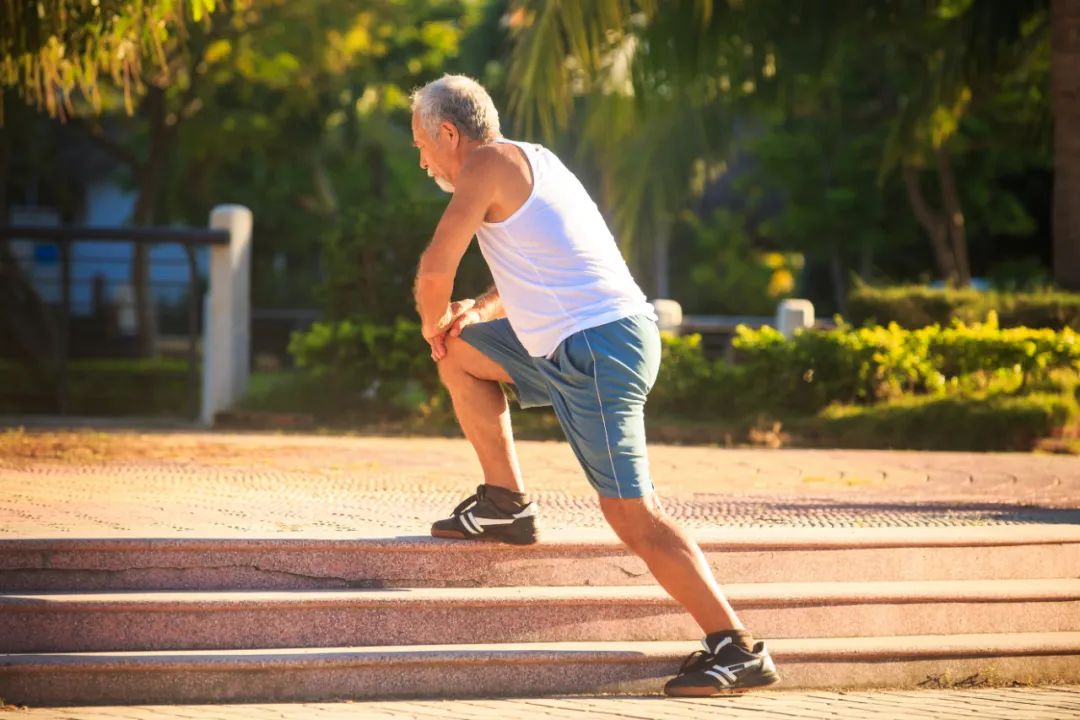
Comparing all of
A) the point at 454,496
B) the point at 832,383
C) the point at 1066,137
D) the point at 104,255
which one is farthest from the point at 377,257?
the point at 104,255

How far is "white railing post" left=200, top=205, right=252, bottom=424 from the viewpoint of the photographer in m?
12.4

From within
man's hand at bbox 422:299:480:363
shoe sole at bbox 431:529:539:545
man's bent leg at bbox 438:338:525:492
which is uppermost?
man's hand at bbox 422:299:480:363

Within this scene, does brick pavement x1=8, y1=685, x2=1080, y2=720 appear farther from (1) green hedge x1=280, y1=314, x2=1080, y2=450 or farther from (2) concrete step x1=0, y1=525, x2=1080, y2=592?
(1) green hedge x1=280, y1=314, x2=1080, y2=450

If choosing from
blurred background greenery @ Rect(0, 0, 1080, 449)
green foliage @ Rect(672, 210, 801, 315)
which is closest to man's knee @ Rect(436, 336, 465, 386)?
blurred background greenery @ Rect(0, 0, 1080, 449)

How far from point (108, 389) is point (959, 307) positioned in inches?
434

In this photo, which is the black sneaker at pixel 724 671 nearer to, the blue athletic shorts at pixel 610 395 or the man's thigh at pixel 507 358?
the blue athletic shorts at pixel 610 395

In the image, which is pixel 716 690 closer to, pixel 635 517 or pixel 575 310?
pixel 635 517

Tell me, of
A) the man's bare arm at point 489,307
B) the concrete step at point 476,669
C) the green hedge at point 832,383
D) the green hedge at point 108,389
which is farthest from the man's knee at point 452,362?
the green hedge at point 108,389

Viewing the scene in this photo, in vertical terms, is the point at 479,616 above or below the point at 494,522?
below

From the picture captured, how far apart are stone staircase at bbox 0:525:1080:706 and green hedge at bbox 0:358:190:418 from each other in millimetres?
11350

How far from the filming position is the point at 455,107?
489cm

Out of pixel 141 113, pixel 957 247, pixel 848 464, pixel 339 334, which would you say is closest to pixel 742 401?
pixel 848 464

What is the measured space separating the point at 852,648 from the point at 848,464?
391cm

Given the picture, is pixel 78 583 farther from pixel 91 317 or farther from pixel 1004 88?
pixel 91 317
